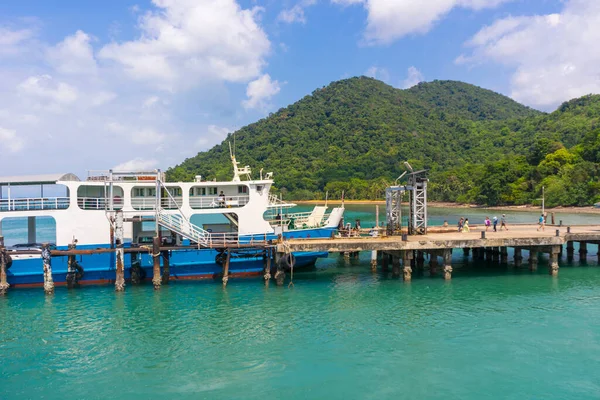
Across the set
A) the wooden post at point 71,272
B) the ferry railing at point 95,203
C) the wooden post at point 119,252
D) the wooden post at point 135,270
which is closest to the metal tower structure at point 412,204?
the wooden post at point 135,270

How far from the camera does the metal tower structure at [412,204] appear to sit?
108 ft

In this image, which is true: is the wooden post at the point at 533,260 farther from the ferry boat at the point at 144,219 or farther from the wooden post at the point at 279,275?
the wooden post at the point at 279,275

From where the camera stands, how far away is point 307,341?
18.6 m

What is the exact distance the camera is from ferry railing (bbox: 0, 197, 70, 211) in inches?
1092

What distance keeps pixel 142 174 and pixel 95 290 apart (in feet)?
24.9

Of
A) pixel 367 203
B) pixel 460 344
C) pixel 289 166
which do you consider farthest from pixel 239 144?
pixel 460 344

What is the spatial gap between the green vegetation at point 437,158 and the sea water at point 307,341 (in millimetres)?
84295

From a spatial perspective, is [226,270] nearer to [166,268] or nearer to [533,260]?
[166,268]

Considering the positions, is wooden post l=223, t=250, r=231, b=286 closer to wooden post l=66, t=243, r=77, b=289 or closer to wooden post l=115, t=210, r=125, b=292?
wooden post l=115, t=210, r=125, b=292

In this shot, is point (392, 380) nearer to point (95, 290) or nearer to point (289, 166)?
point (95, 290)

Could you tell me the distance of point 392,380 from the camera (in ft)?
→ 50.1

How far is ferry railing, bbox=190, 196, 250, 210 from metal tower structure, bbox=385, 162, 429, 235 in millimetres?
11020

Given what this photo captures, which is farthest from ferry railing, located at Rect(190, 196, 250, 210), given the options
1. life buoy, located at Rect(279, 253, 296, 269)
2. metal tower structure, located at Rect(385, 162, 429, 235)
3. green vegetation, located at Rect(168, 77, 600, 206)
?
green vegetation, located at Rect(168, 77, 600, 206)

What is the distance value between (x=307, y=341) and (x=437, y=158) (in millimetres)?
165730
